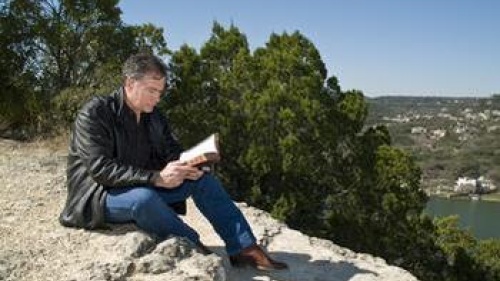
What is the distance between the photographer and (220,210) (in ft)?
13.8

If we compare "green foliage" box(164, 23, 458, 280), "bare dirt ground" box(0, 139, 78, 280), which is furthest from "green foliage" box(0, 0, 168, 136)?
"bare dirt ground" box(0, 139, 78, 280)

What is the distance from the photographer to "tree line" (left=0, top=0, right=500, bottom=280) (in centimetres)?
1631

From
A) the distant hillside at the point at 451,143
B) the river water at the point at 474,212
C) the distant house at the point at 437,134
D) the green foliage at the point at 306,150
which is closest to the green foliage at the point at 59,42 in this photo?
the green foliage at the point at 306,150

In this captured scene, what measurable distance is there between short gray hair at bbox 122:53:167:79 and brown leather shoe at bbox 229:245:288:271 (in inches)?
46.3

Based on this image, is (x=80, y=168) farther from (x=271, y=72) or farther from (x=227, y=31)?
(x=227, y=31)

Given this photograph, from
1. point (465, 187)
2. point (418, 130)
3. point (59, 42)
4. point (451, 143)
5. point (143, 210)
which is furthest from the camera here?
point (418, 130)

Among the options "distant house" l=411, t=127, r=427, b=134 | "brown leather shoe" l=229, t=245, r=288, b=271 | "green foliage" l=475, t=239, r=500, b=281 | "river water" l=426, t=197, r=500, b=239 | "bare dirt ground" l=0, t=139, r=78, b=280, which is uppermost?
"distant house" l=411, t=127, r=427, b=134

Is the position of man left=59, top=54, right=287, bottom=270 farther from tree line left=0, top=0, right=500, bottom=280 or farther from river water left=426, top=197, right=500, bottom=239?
river water left=426, top=197, right=500, bottom=239

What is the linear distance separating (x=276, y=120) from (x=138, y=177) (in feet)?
43.1

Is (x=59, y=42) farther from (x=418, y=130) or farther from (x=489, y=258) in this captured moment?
(x=418, y=130)

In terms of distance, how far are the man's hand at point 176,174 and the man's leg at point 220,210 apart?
0.71 feet

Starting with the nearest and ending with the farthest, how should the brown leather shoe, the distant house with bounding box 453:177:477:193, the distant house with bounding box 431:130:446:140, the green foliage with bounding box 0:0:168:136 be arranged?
the brown leather shoe < the green foliage with bounding box 0:0:168:136 < the distant house with bounding box 453:177:477:193 < the distant house with bounding box 431:130:446:140

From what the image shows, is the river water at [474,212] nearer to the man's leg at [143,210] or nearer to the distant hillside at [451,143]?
the distant hillside at [451,143]

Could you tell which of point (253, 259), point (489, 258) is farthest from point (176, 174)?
point (489, 258)
